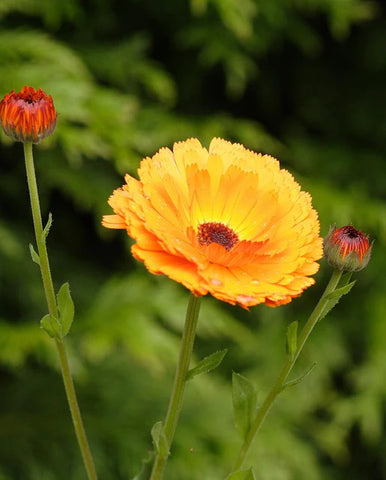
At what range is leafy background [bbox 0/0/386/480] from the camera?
63.4 inches

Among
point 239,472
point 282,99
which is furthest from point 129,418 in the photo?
point 239,472

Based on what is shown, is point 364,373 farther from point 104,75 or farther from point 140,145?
point 104,75

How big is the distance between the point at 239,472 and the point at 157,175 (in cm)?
22

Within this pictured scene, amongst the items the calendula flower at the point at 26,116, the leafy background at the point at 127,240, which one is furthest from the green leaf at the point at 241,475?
the leafy background at the point at 127,240

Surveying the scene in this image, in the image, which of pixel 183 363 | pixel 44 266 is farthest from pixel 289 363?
pixel 44 266

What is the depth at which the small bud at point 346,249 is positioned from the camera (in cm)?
58

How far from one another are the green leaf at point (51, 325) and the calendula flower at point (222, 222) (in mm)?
80

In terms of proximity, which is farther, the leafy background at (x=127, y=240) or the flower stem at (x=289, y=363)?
the leafy background at (x=127, y=240)

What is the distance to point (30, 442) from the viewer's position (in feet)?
5.50

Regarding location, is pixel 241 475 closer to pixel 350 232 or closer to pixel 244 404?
pixel 244 404

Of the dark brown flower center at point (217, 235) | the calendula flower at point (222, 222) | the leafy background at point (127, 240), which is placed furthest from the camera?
the leafy background at point (127, 240)

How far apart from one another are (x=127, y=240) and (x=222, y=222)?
115cm

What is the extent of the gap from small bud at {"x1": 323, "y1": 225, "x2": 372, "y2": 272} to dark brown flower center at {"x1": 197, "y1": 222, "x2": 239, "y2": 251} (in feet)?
0.29

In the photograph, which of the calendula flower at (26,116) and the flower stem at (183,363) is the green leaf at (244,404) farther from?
the calendula flower at (26,116)
